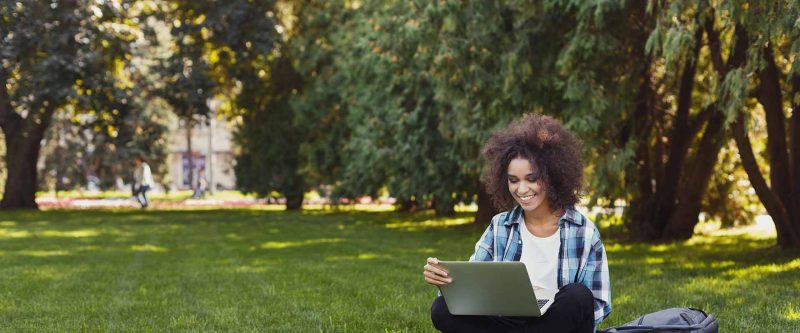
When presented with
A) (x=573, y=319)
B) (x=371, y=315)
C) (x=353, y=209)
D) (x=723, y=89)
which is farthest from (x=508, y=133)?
(x=353, y=209)

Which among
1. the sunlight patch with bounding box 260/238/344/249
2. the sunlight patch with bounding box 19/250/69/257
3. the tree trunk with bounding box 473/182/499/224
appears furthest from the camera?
the tree trunk with bounding box 473/182/499/224

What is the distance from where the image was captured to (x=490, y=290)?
15.4 feet

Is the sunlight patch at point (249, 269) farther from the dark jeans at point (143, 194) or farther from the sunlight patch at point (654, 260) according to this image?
the dark jeans at point (143, 194)

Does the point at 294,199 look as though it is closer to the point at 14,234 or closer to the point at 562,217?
the point at 14,234

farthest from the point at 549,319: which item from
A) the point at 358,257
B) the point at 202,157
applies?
the point at 202,157

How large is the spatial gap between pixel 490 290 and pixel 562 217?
543 millimetres

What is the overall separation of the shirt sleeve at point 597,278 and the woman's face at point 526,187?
299 mm

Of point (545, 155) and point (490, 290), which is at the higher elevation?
point (545, 155)

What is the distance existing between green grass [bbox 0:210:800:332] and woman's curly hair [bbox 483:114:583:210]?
7.83 ft

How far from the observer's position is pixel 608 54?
13930 millimetres

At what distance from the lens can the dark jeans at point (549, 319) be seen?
Result: 4.71 meters

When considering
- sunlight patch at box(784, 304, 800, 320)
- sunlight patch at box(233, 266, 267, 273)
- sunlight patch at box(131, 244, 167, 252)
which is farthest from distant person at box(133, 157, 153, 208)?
sunlight patch at box(784, 304, 800, 320)

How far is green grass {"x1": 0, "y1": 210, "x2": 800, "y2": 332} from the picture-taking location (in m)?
7.88

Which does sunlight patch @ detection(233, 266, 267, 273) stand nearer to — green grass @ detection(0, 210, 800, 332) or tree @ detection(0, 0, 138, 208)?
green grass @ detection(0, 210, 800, 332)
